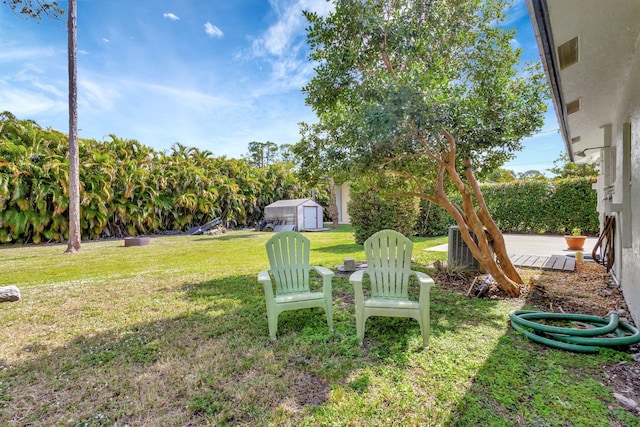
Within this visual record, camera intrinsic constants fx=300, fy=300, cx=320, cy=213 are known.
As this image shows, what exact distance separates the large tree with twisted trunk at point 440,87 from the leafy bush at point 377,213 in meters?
4.35

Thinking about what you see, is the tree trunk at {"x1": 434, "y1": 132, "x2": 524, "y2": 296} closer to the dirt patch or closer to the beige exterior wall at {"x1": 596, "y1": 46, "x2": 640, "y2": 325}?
the dirt patch

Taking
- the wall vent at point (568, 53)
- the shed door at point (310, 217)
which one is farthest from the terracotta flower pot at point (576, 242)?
→ the shed door at point (310, 217)

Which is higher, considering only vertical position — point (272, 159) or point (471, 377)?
point (272, 159)

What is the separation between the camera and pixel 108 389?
7.14ft

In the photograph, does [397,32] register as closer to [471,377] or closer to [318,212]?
[471,377]

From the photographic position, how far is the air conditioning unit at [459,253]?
213 inches

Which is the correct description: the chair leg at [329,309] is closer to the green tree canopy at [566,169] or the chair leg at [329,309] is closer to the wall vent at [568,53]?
the wall vent at [568,53]

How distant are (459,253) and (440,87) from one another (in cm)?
334

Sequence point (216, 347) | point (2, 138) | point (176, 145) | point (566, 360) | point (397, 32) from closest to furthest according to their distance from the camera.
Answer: point (566, 360)
point (216, 347)
point (397, 32)
point (2, 138)
point (176, 145)

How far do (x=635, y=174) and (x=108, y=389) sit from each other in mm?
4912

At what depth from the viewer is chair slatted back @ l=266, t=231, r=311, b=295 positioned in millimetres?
3514

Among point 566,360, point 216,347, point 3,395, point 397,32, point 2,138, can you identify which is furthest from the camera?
point 2,138

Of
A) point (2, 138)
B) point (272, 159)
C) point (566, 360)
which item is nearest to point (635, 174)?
point (566, 360)

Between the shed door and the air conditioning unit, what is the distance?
12465 millimetres
